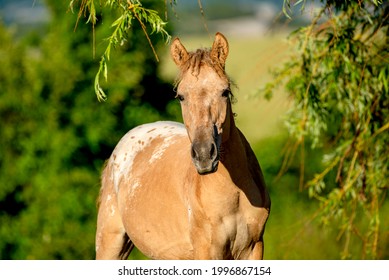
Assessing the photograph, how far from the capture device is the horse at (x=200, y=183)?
5.34 metres

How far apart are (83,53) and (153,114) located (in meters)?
3.62

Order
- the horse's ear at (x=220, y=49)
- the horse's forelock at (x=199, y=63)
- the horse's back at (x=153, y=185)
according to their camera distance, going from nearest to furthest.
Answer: the horse's forelock at (x=199, y=63)
the horse's ear at (x=220, y=49)
the horse's back at (x=153, y=185)

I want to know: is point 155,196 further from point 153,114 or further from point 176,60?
point 153,114

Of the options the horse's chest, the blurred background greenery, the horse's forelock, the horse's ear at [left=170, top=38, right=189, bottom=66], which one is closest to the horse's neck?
the horse's chest

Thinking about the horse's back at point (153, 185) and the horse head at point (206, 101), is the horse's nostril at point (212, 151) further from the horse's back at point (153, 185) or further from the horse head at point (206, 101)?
the horse's back at point (153, 185)

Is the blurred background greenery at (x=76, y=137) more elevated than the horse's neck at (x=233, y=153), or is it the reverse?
the horse's neck at (x=233, y=153)

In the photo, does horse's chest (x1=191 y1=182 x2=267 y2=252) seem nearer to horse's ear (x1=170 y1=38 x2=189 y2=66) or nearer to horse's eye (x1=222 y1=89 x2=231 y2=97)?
horse's eye (x1=222 y1=89 x2=231 y2=97)

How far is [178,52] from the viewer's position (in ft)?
18.7

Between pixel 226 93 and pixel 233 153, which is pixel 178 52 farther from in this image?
pixel 233 153

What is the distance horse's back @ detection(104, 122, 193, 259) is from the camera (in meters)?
6.15

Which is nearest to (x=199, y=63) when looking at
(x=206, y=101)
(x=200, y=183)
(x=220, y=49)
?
(x=220, y=49)

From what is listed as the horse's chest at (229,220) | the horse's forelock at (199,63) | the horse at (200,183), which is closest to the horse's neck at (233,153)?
the horse at (200,183)
